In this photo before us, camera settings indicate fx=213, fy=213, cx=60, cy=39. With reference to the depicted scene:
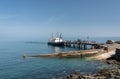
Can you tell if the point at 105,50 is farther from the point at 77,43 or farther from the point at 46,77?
the point at 77,43

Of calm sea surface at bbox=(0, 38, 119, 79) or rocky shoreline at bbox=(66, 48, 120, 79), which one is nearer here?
rocky shoreline at bbox=(66, 48, 120, 79)

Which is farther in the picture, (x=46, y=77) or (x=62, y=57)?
(x=62, y=57)

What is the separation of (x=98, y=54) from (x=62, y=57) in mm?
13562

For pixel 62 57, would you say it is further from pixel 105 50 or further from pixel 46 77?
pixel 46 77

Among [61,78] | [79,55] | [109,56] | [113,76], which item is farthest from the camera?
[79,55]

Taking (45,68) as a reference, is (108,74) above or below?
above

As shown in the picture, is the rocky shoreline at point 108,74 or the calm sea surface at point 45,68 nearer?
the rocky shoreline at point 108,74

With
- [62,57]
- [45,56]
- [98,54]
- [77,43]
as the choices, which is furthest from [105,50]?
[77,43]

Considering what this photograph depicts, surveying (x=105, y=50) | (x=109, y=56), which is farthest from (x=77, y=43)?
(x=109, y=56)

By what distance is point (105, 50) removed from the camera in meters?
83.8

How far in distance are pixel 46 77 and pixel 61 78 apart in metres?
3.92

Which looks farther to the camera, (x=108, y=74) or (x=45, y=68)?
(x=45, y=68)

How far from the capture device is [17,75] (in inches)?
1951

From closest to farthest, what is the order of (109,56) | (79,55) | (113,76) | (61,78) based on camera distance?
(113,76) < (61,78) < (109,56) < (79,55)
